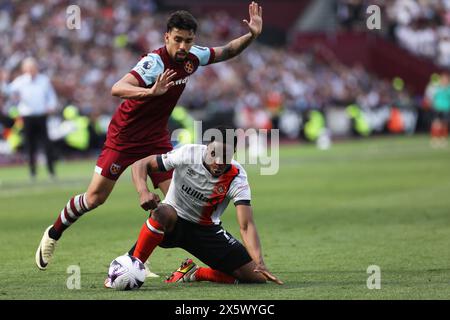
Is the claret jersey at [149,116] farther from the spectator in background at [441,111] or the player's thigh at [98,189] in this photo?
the spectator in background at [441,111]

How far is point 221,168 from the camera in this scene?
8719 mm

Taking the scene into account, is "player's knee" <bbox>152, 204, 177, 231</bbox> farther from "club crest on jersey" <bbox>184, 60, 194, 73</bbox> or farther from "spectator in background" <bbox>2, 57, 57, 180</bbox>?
"spectator in background" <bbox>2, 57, 57, 180</bbox>

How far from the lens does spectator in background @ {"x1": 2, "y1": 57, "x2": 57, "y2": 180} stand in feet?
65.7

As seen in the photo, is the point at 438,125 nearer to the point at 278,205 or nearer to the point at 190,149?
the point at 278,205

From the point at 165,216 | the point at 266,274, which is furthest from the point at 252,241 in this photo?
the point at 165,216

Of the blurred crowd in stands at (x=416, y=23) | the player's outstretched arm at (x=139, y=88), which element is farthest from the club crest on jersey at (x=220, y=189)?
the blurred crowd in stands at (x=416, y=23)

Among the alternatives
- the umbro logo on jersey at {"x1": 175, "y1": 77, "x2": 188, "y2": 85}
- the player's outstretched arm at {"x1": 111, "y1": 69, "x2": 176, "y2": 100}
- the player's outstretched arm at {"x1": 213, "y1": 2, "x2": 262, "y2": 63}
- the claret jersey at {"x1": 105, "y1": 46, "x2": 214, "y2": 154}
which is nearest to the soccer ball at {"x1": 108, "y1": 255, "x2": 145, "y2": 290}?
the player's outstretched arm at {"x1": 111, "y1": 69, "x2": 176, "y2": 100}

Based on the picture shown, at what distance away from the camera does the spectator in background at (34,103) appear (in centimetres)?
2002

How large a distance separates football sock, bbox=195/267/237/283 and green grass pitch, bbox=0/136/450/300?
5.9 inches

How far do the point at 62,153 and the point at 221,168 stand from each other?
18.4 meters

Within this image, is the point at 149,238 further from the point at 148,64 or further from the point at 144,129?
the point at 148,64

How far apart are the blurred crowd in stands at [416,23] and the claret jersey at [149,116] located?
115 feet
